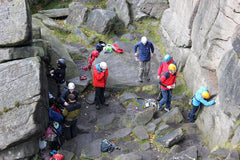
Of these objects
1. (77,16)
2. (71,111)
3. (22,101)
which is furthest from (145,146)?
(77,16)

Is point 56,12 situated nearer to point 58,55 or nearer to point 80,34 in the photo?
point 80,34

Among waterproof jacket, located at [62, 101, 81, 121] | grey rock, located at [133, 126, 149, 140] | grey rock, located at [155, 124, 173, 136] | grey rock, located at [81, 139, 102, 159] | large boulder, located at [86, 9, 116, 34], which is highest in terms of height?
large boulder, located at [86, 9, 116, 34]

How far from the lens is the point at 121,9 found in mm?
18266

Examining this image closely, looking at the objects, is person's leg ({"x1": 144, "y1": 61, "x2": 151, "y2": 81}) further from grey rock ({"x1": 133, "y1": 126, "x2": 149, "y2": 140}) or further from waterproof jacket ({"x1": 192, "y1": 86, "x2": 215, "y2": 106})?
grey rock ({"x1": 133, "y1": 126, "x2": 149, "y2": 140})

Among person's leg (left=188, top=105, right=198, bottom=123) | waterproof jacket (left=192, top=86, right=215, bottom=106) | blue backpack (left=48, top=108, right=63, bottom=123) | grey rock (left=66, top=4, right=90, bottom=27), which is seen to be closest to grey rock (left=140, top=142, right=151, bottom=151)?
person's leg (left=188, top=105, right=198, bottom=123)

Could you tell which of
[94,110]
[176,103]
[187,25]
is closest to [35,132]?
[94,110]

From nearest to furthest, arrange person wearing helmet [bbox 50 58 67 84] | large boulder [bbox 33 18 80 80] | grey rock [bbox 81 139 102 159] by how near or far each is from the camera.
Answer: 1. grey rock [bbox 81 139 102 159]
2. person wearing helmet [bbox 50 58 67 84]
3. large boulder [bbox 33 18 80 80]

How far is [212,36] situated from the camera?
8945 millimetres

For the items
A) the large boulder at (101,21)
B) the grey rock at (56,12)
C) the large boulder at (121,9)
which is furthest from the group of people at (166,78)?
the grey rock at (56,12)

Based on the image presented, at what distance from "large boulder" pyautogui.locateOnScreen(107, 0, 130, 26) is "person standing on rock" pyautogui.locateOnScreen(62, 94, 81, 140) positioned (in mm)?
10679

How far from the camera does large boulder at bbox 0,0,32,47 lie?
340 inches

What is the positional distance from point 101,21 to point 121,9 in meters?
2.20

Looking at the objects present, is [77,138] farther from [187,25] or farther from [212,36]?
[187,25]

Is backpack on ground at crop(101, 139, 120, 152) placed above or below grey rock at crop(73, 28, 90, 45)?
below
